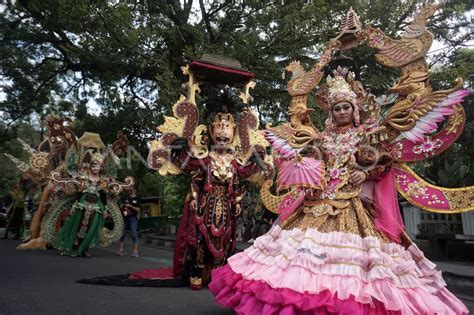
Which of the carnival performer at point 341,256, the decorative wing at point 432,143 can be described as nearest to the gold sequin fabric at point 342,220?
the carnival performer at point 341,256

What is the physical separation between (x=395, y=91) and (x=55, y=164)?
9.05 meters

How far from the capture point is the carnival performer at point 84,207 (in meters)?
8.52

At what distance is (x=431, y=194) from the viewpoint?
3371mm

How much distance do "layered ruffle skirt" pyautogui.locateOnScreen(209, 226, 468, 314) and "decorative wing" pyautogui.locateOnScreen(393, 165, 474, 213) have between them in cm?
40

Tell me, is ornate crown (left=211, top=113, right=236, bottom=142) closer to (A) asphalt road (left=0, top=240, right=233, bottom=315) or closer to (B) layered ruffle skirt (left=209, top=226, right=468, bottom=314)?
(A) asphalt road (left=0, top=240, right=233, bottom=315)

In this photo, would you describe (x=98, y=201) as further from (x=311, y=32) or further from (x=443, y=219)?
(x=443, y=219)

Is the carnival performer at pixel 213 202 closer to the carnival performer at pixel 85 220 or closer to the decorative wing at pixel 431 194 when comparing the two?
the decorative wing at pixel 431 194

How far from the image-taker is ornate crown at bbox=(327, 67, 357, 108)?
3.69 meters

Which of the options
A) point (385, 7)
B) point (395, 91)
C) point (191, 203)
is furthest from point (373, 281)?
point (385, 7)

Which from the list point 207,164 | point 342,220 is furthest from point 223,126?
point 342,220

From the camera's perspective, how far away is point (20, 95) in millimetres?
13656

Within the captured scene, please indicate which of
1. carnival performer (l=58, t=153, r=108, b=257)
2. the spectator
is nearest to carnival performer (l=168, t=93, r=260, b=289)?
carnival performer (l=58, t=153, r=108, b=257)

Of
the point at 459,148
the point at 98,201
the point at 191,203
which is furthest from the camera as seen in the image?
the point at 459,148

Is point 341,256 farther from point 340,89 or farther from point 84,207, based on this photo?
point 84,207
